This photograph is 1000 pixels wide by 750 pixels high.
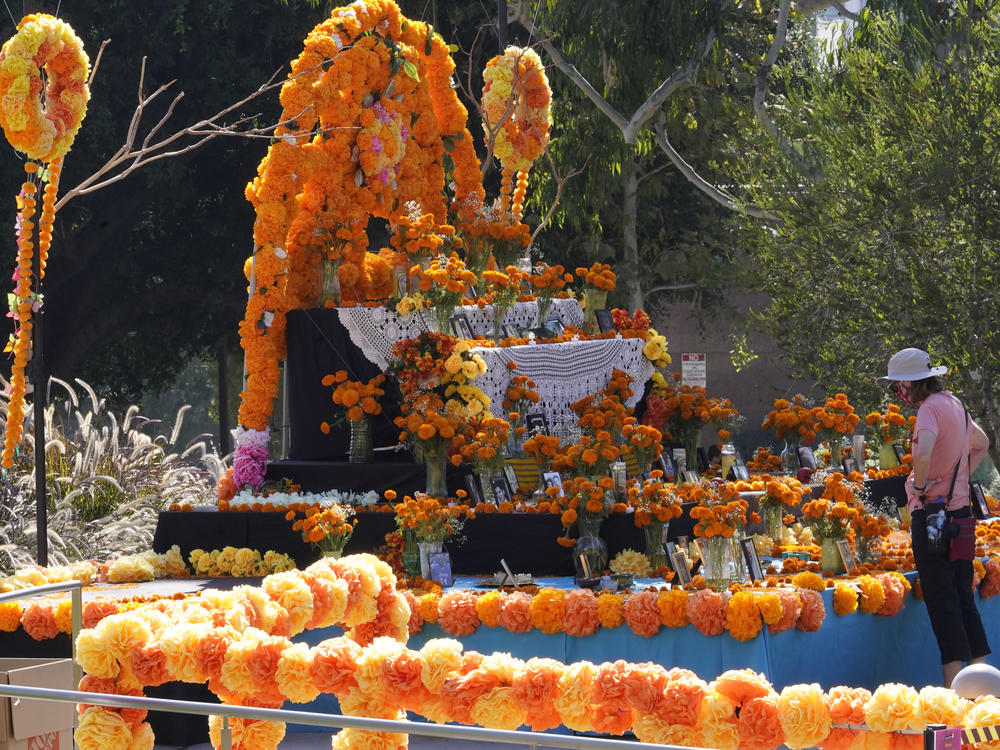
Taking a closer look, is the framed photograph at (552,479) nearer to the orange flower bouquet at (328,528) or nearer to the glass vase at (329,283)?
the orange flower bouquet at (328,528)

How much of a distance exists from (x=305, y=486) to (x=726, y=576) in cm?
359

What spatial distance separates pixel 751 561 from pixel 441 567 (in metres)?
1.69

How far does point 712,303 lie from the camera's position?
2095 centimetres

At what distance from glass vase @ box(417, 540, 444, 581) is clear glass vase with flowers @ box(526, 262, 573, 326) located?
3.33m

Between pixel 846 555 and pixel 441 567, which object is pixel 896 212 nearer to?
pixel 846 555

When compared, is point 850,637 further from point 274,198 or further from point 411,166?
point 411,166

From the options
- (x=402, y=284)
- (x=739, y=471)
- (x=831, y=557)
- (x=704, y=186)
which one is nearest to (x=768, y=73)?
(x=704, y=186)

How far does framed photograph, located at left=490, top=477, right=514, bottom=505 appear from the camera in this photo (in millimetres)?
8562

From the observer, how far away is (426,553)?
770 centimetres

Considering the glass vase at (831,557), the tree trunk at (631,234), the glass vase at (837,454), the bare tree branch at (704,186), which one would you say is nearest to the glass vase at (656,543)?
the glass vase at (831,557)

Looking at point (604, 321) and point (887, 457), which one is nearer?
point (887, 457)

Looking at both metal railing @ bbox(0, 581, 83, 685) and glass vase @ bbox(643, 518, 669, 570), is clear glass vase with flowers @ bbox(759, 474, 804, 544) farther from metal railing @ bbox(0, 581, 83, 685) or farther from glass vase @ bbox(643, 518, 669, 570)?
metal railing @ bbox(0, 581, 83, 685)

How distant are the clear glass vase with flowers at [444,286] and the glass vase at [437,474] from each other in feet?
4.04

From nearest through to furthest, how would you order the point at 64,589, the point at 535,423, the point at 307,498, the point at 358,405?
the point at 64,589
the point at 307,498
the point at 358,405
the point at 535,423
